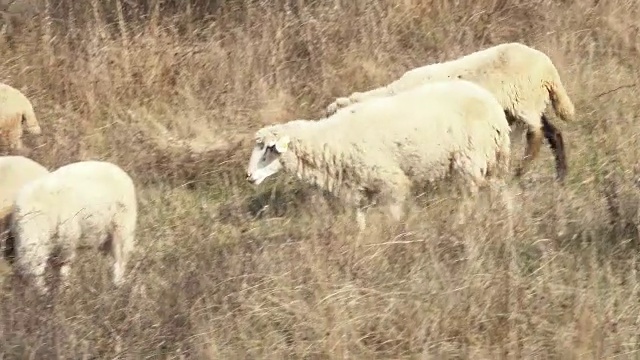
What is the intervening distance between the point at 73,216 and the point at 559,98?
3.30m

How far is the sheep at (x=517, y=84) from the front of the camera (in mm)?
6719

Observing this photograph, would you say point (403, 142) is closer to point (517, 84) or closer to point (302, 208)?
point (302, 208)

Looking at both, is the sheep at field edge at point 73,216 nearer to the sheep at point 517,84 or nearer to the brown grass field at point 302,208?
the brown grass field at point 302,208

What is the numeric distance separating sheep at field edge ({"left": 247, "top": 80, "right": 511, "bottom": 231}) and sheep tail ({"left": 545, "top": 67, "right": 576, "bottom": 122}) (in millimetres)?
857

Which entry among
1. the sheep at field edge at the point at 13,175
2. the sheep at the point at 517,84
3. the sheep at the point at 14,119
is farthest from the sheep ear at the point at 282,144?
the sheep at the point at 14,119

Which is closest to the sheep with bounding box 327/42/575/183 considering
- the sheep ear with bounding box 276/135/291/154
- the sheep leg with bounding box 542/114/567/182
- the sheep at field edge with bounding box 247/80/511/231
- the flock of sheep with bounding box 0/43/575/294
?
the sheep leg with bounding box 542/114/567/182

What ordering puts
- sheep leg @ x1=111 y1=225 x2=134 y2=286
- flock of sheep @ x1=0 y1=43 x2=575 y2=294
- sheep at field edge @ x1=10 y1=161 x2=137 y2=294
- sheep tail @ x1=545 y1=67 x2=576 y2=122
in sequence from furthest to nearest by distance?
1. sheep tail @ x1=545 y1=67 x2=576 y2=122
2. flock of sheep @ x1=0 y1=43 x2=575 y2=294
3. sheep at field edge @ x1=10 y1=161 x2=137 y2=294
4. sheep leg @ x1=111 y1=225 x2=134 y2=286

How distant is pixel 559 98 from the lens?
A: 22.7ft

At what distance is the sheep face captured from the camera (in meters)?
6.07

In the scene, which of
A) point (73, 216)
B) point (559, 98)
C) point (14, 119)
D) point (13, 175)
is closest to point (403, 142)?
point (559, 98)

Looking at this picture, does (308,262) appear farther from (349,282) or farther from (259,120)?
(259,120)

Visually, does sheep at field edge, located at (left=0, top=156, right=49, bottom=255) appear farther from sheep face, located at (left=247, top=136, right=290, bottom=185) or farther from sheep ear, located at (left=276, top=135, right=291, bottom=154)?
sheep ear, located at (left=276, top=135, right=291, bottom=154)

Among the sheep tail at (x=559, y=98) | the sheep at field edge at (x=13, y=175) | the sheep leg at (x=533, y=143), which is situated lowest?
the sheep leg at (x=533, y=143)

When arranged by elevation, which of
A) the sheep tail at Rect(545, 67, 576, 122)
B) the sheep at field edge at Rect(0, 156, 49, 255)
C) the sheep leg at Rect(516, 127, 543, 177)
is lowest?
the sheep leg at Rect(516, 127, 543, 177)
